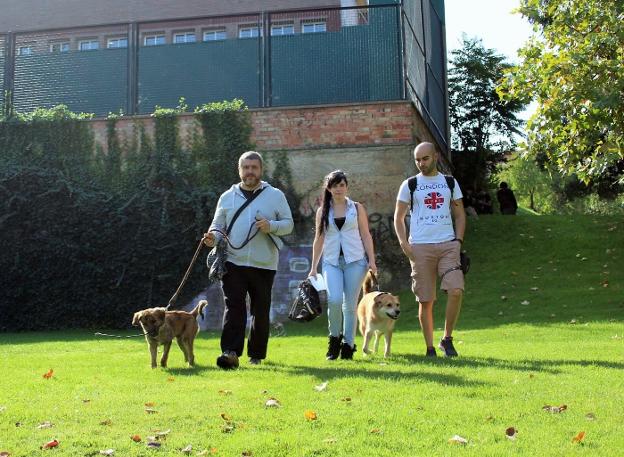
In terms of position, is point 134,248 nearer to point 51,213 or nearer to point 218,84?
point 51,213

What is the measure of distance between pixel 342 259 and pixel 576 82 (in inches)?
260

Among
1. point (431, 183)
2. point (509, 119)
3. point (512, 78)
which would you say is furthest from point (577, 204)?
point (431, 183)

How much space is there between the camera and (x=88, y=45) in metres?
19.3

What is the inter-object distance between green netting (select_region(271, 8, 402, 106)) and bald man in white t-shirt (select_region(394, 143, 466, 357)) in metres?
9.44

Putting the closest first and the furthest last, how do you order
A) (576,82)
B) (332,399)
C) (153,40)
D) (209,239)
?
(332,399) < (209,239) < (576,82) < (153,40)

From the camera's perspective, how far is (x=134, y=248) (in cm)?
1758

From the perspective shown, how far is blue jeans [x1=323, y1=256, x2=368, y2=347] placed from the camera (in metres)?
8.25

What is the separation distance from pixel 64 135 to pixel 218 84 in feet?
12.2

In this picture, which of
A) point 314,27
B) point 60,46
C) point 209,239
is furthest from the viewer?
point 60,46

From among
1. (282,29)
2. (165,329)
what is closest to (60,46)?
(282,29)

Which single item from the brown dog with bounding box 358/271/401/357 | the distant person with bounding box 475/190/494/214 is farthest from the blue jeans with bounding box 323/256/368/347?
the distant person with bounding box 475/190/494/214

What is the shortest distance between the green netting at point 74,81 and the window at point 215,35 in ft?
7.06

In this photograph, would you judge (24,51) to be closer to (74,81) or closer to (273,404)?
(74,81)

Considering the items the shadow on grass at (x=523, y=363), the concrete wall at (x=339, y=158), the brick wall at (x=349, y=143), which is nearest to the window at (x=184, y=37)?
the brick wall at (x=349, y=143)
